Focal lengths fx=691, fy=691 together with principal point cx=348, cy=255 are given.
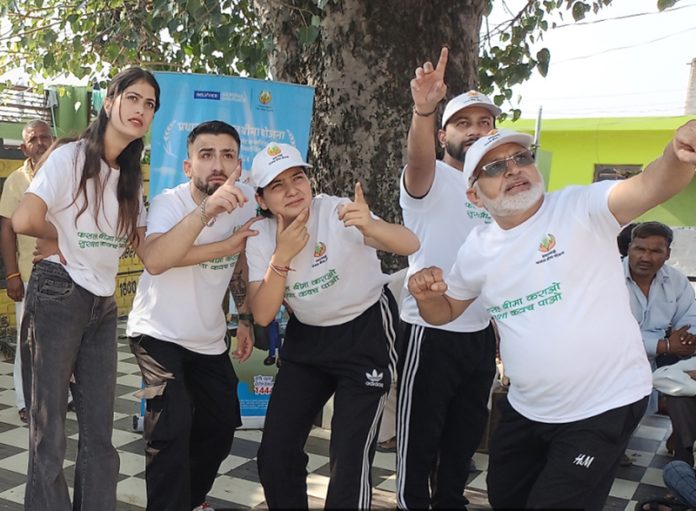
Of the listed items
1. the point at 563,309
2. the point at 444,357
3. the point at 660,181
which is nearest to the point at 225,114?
the point at 444,357

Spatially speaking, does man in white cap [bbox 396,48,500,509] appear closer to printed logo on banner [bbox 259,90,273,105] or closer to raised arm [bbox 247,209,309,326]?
raised arm [bbox 247,209,309,326]

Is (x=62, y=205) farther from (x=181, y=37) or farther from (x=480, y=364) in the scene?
(x=181, y=37)

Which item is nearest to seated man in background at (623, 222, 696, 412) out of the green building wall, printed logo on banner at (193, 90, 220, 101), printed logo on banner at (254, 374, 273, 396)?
printed logo on banner at (254, 374, 273, 396)

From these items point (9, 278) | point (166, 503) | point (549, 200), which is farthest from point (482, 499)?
point (9, 278)

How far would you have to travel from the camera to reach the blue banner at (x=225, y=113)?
13.6 feet

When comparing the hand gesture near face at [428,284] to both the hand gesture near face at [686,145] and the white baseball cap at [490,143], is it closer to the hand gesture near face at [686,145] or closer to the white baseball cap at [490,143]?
the white baseball cap at [490,143]

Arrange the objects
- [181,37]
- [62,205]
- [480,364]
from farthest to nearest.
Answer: [181,37], [480,364], [62,205]

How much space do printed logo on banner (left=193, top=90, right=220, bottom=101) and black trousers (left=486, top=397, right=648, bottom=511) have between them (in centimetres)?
270

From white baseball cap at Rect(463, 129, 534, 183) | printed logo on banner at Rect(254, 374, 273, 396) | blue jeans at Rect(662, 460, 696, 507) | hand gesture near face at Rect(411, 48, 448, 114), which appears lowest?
blue jeans at Rect(662, 460, 696, 507)

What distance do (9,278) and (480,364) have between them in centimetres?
298

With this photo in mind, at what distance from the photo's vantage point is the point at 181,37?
622 centimetres

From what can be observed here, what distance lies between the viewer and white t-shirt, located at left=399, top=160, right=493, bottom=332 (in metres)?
2.85

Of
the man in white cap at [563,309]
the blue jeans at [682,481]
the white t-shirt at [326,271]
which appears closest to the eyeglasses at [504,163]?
the man in white cap at [563,309]

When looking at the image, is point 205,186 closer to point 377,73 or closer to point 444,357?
point 444,357
